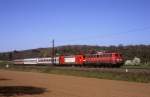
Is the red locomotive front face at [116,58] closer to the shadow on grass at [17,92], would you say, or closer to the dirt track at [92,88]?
the dirt track at [92,88]

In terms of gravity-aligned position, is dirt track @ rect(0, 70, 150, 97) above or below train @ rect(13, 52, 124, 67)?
below

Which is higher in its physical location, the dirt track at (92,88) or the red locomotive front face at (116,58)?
the red locomotive front face at (116,58)

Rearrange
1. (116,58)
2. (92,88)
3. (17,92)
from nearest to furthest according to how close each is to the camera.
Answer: (17,92)
(92,88)
(116,58)

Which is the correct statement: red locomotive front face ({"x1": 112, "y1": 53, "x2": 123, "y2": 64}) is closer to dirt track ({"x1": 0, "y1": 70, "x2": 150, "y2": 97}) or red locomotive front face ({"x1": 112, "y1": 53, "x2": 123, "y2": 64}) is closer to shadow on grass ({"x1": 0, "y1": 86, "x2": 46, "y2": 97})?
dirt track ({"x1": 0, "y1": 70, "x2": 150, "y2": 97})

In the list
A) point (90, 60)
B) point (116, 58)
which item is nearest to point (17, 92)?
point (116, 58)

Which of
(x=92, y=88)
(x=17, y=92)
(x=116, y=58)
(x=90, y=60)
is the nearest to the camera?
(x=17, y=92)

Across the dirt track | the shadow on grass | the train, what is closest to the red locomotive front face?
the train

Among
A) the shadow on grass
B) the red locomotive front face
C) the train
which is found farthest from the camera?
the train

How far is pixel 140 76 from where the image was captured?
39.2m

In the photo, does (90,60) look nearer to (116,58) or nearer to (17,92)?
(116,58)

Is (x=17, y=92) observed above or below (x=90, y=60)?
below

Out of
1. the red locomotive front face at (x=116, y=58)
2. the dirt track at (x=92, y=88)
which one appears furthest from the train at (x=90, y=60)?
the dirt track at (x=92, y=88)

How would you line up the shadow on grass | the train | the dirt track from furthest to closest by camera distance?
1. the train
2. the dirt track
3. the shadow on grass

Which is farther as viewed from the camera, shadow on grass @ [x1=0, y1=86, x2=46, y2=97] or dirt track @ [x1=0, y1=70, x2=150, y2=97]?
dirt track @ [x1=0, y1=70, x2=150, y2=97]
